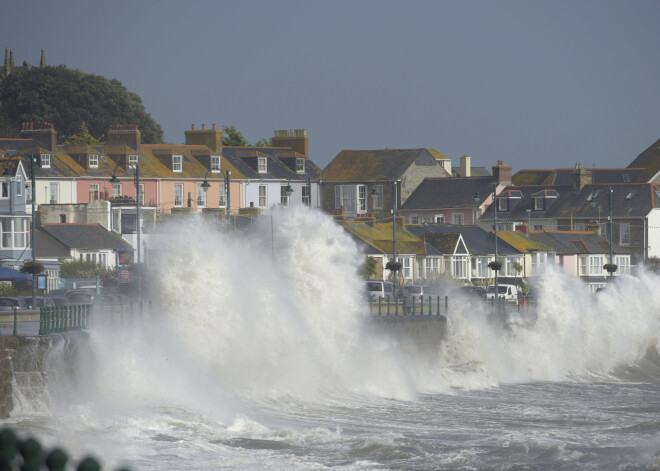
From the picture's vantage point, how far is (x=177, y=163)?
7762cm

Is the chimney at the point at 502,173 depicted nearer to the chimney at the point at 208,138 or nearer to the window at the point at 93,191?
the chimney at the point at 208,138

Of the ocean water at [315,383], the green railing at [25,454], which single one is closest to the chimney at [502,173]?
the ocean water at [315,383]

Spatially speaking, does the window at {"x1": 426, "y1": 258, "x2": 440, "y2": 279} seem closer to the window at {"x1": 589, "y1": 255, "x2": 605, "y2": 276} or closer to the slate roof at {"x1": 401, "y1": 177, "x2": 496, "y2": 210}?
the window at {"x1": 589, "y1": 255, "x2": 605, "y2": 276}

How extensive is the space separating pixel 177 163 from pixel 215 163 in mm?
3325

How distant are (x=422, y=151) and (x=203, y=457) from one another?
72763mm

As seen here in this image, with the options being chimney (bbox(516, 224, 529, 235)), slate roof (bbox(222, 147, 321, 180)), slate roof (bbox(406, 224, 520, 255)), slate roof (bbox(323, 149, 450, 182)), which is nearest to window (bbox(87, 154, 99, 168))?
slate roof (bbox(222, 147, 321, 180))

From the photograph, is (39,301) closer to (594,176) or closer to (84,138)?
(84,138)

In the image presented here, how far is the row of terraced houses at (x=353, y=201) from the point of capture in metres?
61.0

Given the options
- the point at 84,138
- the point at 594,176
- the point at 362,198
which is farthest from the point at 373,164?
the point at 84,138

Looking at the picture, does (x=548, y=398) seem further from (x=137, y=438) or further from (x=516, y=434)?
(x=137, y=438)

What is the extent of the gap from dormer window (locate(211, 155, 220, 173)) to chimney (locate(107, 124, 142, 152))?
529 centimetres

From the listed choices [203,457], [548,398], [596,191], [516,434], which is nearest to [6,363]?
[203,457]

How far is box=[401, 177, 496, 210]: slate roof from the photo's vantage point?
277ft

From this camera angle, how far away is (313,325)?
3070 centimetres
